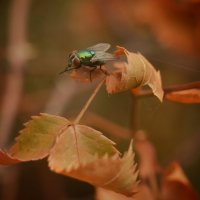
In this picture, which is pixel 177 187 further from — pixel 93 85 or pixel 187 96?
pixel 93 85

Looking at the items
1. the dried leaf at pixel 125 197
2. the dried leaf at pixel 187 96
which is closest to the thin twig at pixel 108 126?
the dried leaf at pixel 125 197

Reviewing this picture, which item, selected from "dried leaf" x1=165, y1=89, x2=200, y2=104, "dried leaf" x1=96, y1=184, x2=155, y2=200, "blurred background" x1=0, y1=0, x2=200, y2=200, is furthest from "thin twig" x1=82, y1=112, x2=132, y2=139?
"dried leaf" x1=165, y1=89, x2=200, y2=104

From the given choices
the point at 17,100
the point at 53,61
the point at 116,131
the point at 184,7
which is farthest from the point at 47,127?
the point at 53,61

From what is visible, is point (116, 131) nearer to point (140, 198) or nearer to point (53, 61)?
point (140, 198)

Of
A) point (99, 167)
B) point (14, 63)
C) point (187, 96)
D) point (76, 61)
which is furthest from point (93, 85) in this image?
point (99, 167)

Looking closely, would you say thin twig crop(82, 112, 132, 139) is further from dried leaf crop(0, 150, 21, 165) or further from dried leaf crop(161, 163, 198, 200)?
dried leaf crop(0, 150, 21, 165)

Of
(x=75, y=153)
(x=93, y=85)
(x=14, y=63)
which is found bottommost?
(x=93, y=85)

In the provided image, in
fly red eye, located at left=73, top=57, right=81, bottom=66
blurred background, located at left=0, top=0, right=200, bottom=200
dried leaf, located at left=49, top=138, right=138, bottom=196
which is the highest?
fly red eye, located at left=73, top=57, right=81, bottom=66
